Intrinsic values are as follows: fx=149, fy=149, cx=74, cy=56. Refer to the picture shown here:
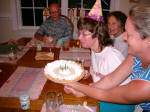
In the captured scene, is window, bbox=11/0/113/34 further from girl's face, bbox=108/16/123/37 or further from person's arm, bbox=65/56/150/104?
person's arm, bbox=65/56/150/104

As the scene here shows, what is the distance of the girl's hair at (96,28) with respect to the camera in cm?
160

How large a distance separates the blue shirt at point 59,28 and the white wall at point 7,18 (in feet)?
4.38

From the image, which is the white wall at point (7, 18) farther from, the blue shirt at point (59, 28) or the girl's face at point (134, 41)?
the girl's face at point (134, 41)

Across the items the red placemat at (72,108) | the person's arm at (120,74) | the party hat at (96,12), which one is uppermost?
the party hat at (96,12)

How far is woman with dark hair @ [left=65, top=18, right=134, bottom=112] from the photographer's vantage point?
5.01 feet

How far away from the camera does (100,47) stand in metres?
1.64

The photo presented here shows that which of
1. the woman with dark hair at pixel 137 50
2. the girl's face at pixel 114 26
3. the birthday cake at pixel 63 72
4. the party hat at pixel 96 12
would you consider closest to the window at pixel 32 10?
the girl's face at pixel 114 26

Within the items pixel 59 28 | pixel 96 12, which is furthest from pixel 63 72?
pixel 59 28

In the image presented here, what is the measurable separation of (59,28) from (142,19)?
7.95 feet

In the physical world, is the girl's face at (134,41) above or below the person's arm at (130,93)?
above

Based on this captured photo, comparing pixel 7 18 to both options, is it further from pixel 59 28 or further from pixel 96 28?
pixel 96 28

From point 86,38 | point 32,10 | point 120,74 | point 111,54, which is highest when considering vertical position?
point 32,10

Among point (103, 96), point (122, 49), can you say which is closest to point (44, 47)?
point (122, 49)

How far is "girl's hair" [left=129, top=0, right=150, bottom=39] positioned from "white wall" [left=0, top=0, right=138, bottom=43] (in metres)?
3.01
